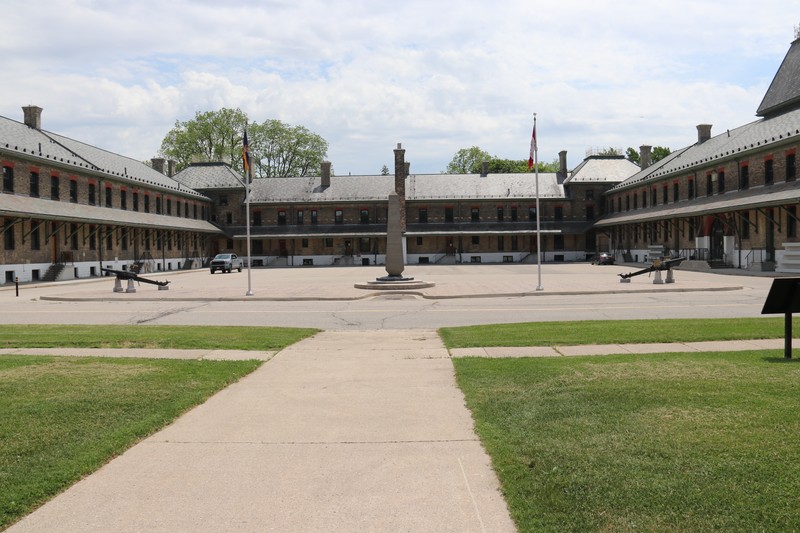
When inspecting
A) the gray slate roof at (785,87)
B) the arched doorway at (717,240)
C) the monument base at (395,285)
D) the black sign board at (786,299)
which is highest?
the gray slate roof at (785,87)

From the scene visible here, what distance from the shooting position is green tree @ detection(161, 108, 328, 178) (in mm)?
87250

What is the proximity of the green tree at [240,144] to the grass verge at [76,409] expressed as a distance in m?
77.7

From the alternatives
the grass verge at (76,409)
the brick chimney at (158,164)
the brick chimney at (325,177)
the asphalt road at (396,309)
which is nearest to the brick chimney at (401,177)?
the brick chimney at (325,177)

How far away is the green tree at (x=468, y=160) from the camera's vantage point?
107750 millimetres

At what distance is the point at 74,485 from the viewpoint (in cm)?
511

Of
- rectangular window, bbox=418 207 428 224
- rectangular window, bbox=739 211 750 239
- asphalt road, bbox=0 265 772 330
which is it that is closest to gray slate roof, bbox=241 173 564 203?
rectangular window, bbox=418 207 428 224

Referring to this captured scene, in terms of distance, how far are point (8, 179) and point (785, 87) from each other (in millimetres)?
54957

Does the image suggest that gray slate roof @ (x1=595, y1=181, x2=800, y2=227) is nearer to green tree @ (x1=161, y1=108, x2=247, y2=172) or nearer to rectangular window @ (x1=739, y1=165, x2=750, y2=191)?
rectangular window @ (x1=739, y1=165, x2=750, y2=191)

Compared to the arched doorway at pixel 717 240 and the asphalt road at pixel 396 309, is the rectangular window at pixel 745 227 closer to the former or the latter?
the arched doorway at pixel 717 240

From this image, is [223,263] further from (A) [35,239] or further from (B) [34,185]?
(B) [34,185]

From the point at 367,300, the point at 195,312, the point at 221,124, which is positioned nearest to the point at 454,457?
the point at 195,312

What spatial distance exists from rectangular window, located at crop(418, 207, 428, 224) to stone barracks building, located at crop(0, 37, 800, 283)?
116 millimetres

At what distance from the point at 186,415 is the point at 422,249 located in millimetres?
66723

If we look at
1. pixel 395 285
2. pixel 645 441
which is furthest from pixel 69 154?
pixel 645 441
